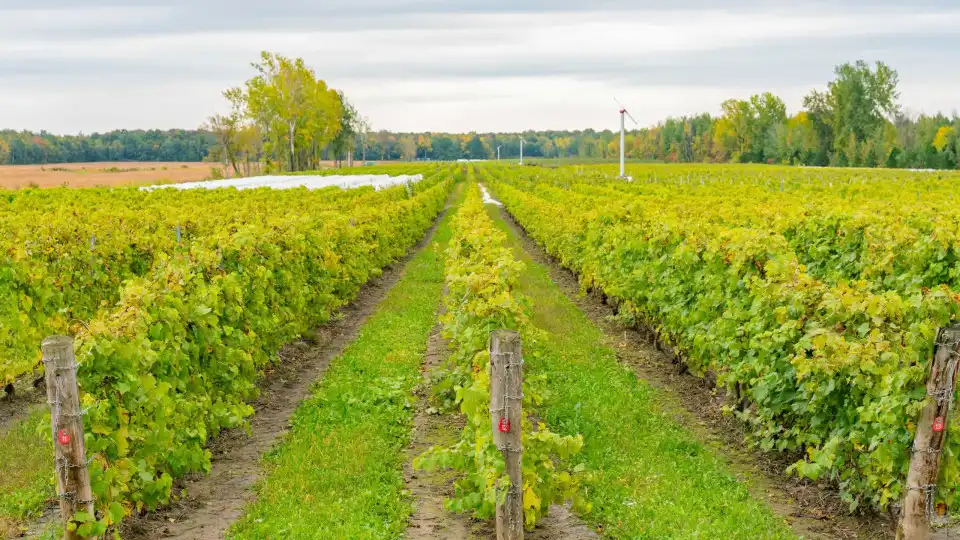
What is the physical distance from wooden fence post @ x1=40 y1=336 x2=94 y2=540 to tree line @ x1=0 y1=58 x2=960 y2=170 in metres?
85.7

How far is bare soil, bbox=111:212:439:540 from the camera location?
6367 millimetres

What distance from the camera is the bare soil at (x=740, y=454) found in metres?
6.24

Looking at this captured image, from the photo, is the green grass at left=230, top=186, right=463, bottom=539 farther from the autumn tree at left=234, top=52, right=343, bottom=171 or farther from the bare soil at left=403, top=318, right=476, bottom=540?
the autumn tree at left=234, top=52, right=343, bottom=171

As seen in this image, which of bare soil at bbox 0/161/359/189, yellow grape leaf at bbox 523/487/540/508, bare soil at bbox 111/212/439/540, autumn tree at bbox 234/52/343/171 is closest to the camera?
yellow grape leaf at bbox 523/487/540/508

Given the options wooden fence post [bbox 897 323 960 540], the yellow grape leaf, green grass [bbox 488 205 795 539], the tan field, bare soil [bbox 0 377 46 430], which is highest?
the tan field

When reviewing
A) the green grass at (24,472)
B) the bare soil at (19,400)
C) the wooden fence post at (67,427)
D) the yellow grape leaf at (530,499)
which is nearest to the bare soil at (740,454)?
the yellow grape leaf at (530,499)

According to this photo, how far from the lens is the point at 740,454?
25.9 feet

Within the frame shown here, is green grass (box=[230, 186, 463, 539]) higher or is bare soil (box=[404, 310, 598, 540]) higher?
green grass (box=[230, 186, 463, 539])

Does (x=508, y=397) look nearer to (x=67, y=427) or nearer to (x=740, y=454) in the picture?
(x=67, y=427)

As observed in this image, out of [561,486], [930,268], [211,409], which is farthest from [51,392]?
[930,268]

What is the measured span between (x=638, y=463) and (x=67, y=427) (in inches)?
187

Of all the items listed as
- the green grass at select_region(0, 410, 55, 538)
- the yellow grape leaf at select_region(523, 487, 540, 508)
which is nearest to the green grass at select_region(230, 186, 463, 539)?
the yellow grape leaf at select_region(523, 487, 540, 508)

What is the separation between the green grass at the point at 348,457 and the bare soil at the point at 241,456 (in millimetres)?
174

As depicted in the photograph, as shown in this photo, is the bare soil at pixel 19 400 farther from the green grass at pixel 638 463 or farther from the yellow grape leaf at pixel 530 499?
the yellow grape leaf at pixel 530 499
